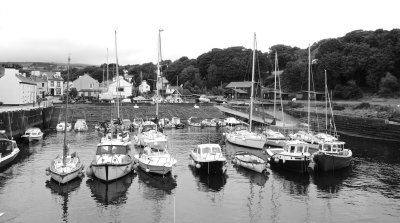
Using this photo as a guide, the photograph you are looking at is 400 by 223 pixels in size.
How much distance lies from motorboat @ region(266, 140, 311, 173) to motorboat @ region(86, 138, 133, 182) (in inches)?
606

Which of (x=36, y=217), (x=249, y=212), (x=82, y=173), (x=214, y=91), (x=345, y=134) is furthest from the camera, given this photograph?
(x=214, y=91)

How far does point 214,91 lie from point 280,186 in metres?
117

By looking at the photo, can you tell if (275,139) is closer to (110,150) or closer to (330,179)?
(330,179)

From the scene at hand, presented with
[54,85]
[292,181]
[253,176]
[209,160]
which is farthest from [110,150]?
[54,85]

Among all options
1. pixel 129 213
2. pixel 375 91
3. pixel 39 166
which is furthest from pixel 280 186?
pixel 375 91

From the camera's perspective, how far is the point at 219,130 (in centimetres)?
7931

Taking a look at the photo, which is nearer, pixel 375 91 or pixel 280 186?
pixel 280 186

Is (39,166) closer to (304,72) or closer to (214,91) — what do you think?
(304,72)

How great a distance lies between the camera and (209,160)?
37000 millimetres

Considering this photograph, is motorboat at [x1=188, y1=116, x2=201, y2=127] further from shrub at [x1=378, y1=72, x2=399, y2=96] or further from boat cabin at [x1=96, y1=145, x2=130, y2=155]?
shrub at [x1=378, y1=72, x2=399, y2=96]

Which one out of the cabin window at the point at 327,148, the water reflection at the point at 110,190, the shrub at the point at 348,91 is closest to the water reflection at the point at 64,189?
the water reflection at the point at 110,190

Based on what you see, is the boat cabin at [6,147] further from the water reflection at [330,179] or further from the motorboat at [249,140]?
the water reflection at [330,179]

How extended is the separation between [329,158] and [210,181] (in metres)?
13.0

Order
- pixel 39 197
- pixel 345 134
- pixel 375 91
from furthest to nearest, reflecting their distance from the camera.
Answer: pixel 375 91 < pixel 345 134 < pixel 39 197
